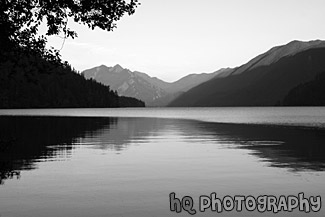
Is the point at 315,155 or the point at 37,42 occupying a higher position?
the point at 37,42

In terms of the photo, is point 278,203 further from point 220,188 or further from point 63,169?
point 63,169

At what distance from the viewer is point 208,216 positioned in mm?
18625

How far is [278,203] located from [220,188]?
4.52 metres

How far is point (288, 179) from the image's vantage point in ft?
90.4

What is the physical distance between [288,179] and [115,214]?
13.5 m

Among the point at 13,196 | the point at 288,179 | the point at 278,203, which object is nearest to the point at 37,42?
the point at 13,196

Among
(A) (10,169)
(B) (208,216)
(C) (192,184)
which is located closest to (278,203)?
(B) (208,216)

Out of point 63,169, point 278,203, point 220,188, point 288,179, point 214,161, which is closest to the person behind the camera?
point 278,203

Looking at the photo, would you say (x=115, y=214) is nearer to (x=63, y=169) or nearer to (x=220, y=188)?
(x=220, y=188)

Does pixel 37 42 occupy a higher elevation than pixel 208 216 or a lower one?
higher

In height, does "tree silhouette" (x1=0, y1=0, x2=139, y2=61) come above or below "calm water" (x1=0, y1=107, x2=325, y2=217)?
above

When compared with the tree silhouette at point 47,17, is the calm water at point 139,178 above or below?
below

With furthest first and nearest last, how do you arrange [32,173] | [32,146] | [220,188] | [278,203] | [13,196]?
[32,146] < [32,173] < [220,188] < [13,196] < [278,203]

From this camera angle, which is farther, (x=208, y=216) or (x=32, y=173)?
(x=32, y=173)
